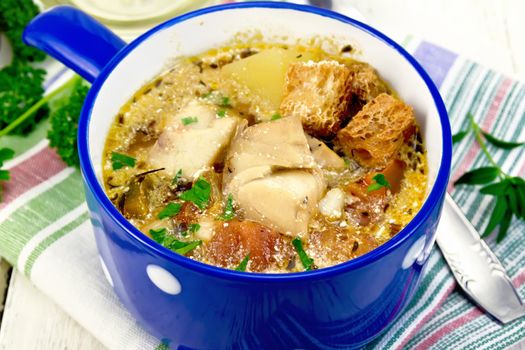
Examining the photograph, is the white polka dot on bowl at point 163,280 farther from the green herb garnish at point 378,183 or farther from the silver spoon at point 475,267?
the silver spoon at point 475,267

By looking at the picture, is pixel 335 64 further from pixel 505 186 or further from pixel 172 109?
pixel 505 186

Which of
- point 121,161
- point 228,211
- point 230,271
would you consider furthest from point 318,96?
point 230,271

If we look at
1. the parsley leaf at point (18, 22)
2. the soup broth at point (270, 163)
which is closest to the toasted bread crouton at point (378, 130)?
the soup broth at point (270, 163)

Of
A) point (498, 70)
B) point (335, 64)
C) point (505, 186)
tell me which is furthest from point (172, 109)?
point (498, 70)

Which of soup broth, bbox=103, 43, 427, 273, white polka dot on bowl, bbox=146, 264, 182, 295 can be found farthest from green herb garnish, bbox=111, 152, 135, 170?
white polka dot on bowl, bbox=146, 264, 182, 295

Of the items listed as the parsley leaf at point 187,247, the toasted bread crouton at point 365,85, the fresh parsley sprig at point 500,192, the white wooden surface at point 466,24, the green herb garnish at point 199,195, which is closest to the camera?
the parsley leaf at point 187,247

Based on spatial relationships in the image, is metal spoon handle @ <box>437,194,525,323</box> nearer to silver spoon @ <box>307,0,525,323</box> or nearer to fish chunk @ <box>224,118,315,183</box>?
silver spoon @ <box>307,0,525,323</box>

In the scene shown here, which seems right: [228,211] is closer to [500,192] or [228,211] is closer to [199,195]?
[199,195]
